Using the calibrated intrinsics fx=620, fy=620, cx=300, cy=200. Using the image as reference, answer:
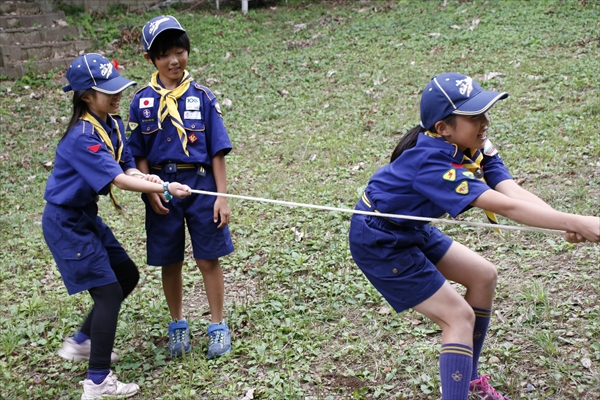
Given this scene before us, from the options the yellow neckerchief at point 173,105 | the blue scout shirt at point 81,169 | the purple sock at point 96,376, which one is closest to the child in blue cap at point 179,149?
the yellow neckerchief at point 173,105

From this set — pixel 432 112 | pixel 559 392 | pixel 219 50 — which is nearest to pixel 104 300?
pixel 432 112

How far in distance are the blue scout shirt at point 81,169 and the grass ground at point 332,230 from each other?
1175 millimetres

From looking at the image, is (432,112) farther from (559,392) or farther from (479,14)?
(479,14)

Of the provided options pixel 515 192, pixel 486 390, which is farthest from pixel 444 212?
pixel 486 390

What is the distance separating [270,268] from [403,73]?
17.9ft

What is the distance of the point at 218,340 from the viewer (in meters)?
3.88

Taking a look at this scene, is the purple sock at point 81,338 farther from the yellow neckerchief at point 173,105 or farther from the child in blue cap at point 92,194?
the yellow neckerchief at point 173,105

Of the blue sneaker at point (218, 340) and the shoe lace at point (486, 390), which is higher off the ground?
the shoe lace at point (486, 390)

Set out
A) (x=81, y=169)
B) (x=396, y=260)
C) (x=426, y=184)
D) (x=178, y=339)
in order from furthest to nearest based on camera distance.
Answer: (x=178, y=339) → (x=81, y=169) → (x=396, y=260) → (x=426, y=184)

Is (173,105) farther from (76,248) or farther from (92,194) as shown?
(76,248)

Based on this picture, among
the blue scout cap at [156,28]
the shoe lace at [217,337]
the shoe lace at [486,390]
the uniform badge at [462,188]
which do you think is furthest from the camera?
the shoe lace at [217,337]

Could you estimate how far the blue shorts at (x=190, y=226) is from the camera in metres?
3.75

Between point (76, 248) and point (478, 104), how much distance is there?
224 centimetres

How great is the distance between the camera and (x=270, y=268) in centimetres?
497
